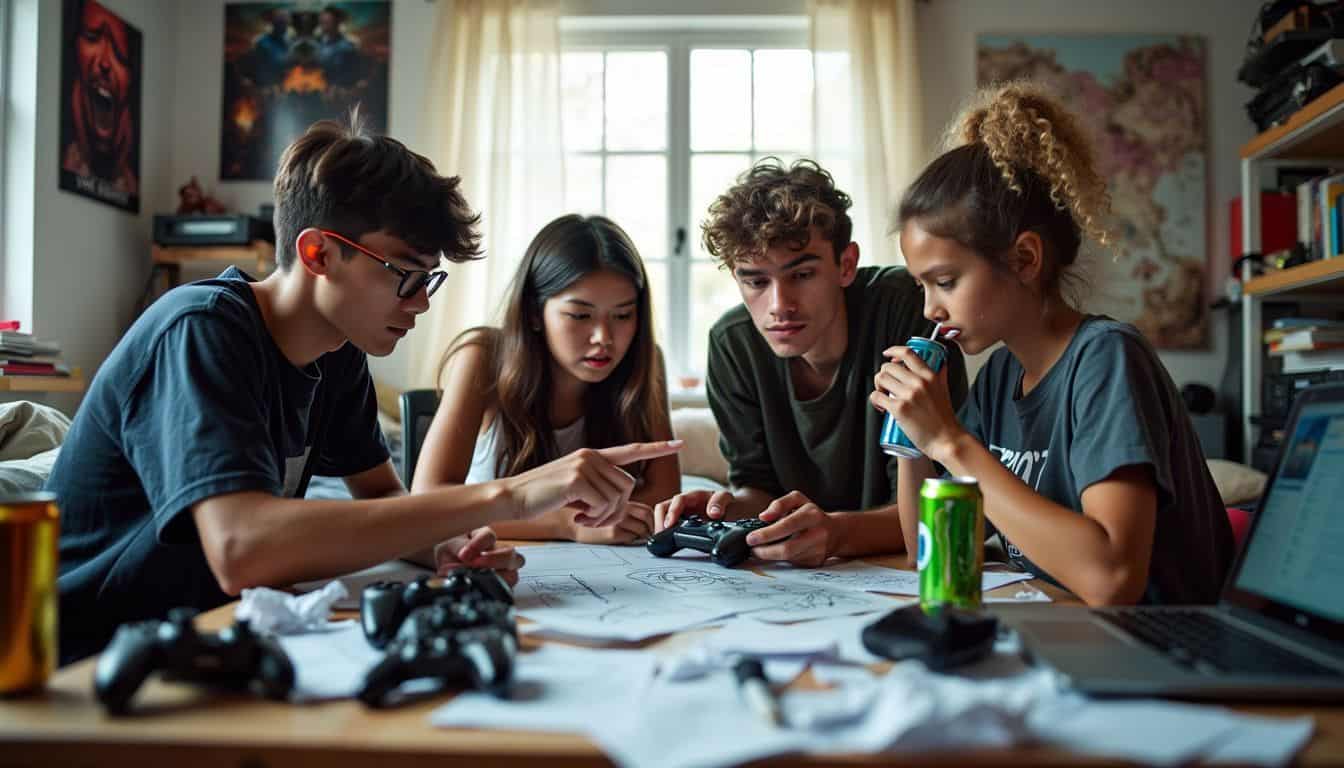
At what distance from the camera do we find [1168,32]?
389cm

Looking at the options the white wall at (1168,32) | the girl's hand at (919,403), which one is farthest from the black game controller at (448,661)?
the white wall at (1168,32)

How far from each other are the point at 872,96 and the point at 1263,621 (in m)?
3.33

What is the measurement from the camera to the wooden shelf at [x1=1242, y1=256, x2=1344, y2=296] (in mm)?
2709

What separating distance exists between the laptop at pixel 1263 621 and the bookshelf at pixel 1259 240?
241cm

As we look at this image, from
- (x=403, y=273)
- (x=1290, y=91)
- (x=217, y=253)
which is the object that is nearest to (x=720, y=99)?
(x=1290, y=91)

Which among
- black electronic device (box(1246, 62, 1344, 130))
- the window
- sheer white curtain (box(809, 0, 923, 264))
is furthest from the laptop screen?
the window

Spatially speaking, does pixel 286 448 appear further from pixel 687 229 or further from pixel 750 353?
pixel 687 229

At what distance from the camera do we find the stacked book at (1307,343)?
2.87 metres

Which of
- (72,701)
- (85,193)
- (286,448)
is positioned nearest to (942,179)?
(286,448)

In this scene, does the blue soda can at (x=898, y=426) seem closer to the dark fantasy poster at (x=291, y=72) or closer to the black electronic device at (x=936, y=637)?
the black electronic device at (x=936, y=637)

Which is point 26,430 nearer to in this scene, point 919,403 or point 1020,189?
point 919,403

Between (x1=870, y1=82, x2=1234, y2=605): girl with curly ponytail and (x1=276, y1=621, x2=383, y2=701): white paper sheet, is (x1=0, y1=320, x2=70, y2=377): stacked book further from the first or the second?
(x1=870, y1=82, x2=1234, y2=605): girl with curly ponytail

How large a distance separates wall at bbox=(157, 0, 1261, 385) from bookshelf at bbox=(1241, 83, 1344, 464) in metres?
0.62

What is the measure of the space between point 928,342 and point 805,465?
785 millimetres
